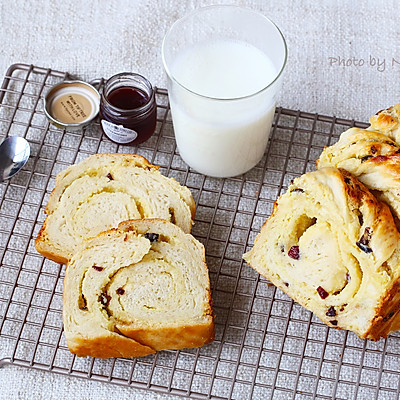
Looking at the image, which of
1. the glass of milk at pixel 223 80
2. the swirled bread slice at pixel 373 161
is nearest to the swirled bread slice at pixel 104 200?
the glass of milk at pixel 223 80

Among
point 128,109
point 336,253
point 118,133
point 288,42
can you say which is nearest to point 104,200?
point 118,133

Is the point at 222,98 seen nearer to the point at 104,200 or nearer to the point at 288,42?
the point at 104,200

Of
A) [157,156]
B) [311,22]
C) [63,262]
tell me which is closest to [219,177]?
[157,156]

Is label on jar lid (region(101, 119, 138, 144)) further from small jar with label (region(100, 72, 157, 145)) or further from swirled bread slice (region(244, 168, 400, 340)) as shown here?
swirled bread slice (region(244, 168, 400, 340))

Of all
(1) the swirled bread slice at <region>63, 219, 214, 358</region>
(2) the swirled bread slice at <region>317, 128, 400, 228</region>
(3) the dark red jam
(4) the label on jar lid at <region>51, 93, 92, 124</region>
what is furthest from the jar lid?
(2) the swirled bread slice at <region>317, 128, 400, 228</region>

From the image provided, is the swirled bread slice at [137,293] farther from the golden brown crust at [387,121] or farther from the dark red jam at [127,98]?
the golden brown crust at [387,121]
